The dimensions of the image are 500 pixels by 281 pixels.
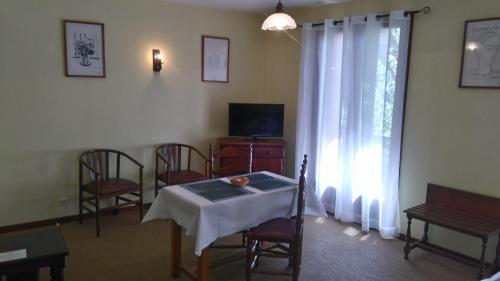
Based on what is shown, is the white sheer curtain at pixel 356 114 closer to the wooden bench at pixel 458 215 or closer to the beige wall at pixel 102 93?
the wooden bench at pixel 458 215

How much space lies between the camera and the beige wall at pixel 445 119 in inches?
122

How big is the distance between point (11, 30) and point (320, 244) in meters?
3.60

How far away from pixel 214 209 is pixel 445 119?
2.32 m

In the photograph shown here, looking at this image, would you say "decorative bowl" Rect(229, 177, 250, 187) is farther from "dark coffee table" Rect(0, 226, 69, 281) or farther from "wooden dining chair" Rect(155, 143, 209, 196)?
"dark coffee table" Rect(0, 226, 69, 281)

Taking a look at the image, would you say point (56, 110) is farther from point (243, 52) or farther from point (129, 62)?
point (243, 52)

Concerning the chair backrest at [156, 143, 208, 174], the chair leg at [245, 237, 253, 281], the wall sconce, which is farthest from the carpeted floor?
the wall sconce

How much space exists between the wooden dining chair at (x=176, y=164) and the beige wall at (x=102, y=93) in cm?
13

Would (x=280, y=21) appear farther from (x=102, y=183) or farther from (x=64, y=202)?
(x=64, y=202)

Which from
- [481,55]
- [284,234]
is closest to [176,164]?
[284,234]

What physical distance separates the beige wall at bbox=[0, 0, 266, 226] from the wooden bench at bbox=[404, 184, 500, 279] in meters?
2.66

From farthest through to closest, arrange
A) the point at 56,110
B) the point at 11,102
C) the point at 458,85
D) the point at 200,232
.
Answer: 1. the point at 56,110
2. the point at 11,102
3. the point at 458,85
4. the point at 200,232

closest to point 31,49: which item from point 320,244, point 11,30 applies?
point 11,30

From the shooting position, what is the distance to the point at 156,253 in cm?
326

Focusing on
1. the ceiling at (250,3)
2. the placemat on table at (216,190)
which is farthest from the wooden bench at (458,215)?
the ceiling at (250,3)
